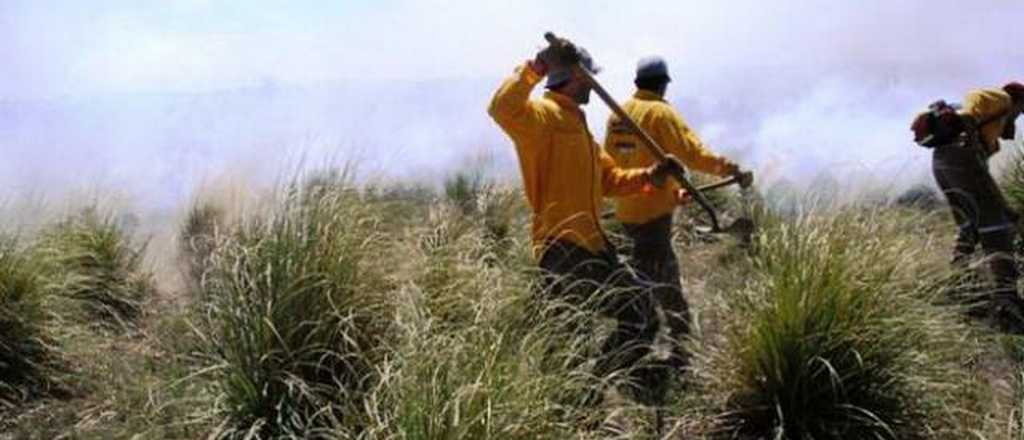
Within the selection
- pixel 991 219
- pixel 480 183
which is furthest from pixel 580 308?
pixel 480 183

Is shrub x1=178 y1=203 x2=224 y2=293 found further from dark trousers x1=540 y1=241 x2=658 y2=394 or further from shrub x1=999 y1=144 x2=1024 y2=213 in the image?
shrub x1=999 y1=144 x2=1024 y2=213

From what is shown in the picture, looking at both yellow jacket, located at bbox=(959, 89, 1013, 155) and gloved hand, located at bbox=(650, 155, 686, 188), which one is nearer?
gloved hand, located at bbox=(650, 155, 686, 188)

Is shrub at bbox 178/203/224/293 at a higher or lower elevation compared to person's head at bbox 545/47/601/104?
lower

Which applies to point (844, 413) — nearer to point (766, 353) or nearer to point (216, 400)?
point (766, 353)

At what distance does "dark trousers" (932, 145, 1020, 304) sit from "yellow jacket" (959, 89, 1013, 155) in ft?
0.70

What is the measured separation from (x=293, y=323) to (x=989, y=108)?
481cm

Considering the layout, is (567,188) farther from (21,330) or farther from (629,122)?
(21,330)

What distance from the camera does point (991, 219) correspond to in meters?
7.59

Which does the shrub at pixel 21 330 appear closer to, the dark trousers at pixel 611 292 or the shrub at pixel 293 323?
the shrub at pixel 293 323

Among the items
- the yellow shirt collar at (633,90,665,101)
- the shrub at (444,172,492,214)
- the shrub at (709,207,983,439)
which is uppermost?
the yellow shirt collar at (633,90,665,101)

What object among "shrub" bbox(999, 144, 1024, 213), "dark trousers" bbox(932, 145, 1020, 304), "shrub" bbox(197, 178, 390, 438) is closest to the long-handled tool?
"shrub" bbox(197, 178, 390, 438)

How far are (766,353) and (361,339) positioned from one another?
1598 millimetres

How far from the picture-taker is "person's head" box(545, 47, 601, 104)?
18.9 feet

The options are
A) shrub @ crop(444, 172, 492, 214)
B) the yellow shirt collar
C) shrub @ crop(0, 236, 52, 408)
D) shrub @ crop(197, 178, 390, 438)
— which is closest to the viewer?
shrub @ crop(197, 178, 390, 438)
